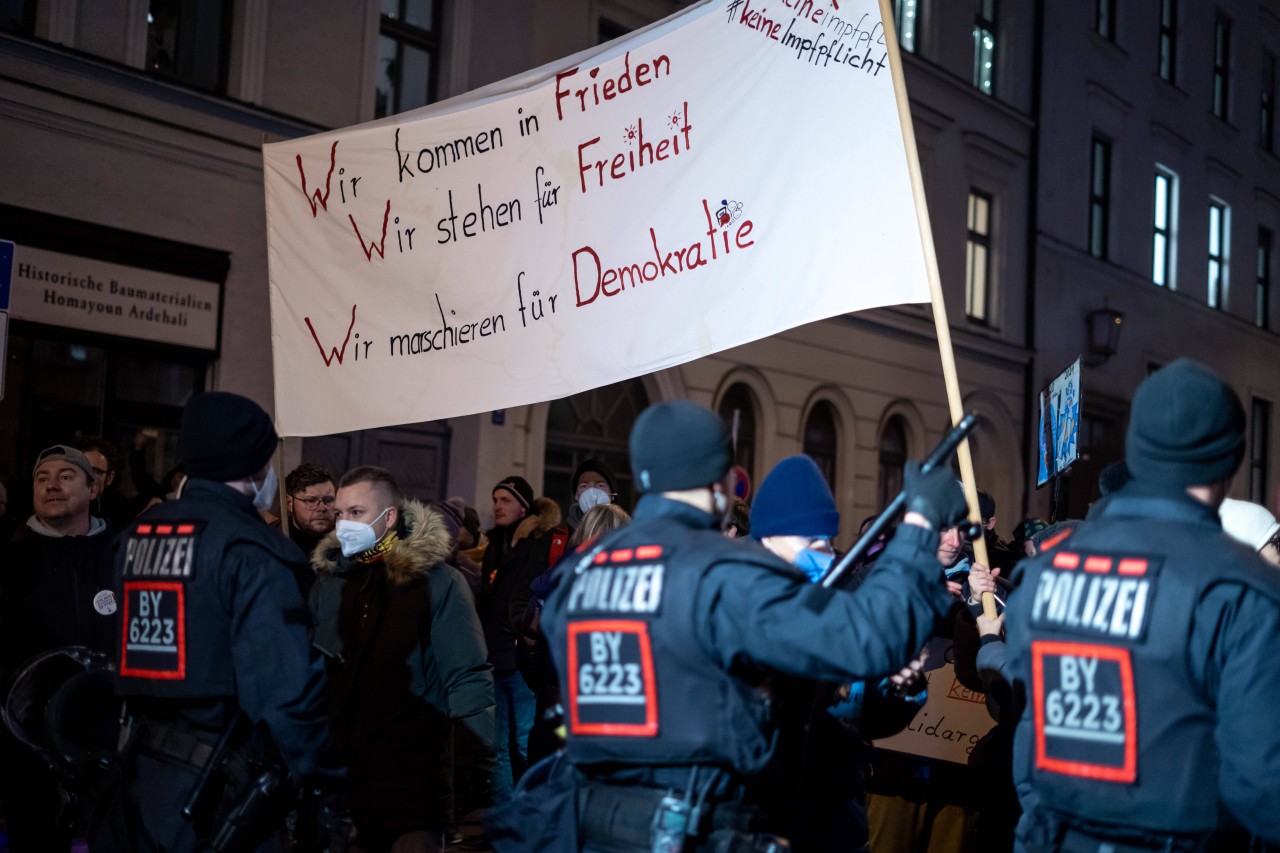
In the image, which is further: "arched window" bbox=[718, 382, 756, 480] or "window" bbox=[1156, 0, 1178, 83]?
"window" bbox=[1156, 0, 1178, 83]

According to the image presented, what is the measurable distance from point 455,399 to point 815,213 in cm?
195

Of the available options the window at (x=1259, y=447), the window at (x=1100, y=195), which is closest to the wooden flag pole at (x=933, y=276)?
the window at (x=1100, y=195)

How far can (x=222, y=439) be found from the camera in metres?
3.96

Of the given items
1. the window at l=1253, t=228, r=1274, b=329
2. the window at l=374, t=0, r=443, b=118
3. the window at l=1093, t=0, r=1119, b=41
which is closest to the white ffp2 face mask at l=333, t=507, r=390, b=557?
the window at l=374, t=0, r=443, b=118

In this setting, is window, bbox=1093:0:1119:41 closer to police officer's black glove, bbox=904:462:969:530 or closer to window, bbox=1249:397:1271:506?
window, bbox=1249:397:1271:506

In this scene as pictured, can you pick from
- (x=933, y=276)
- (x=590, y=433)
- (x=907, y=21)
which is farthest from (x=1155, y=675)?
(x=907, y=21)

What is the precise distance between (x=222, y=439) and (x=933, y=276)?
217 centimetres

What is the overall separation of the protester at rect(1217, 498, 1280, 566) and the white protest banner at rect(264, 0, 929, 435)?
4.08 ft

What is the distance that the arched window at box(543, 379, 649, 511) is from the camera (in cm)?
1393

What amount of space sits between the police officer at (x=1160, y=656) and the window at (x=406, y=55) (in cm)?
1009

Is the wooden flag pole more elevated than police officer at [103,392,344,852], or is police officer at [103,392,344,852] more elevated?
the wooden flag pole

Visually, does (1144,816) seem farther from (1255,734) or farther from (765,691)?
(765,691)

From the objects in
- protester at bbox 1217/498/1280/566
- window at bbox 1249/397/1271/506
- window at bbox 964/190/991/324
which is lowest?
protester at bbox 1217/498/1280/566

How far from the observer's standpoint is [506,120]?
6.55 meters
